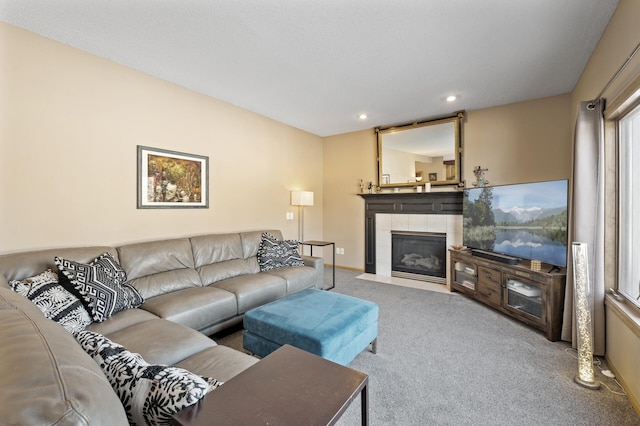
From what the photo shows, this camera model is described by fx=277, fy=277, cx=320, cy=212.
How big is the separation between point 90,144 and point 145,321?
1.80 meters

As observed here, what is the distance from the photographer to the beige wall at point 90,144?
7.26ft

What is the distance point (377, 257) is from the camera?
198 inches

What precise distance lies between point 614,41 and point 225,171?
397cm

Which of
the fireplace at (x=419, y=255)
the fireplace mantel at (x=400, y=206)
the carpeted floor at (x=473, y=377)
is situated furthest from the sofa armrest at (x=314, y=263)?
the fireplace at (x=419, y=255)

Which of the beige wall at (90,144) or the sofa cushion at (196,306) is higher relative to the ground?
the beige wall at (90,144)

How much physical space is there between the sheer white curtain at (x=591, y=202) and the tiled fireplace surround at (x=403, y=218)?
1.87 metres

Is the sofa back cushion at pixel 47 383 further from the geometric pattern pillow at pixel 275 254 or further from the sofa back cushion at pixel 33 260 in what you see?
the geometric pattern pillow at pixel 275 254

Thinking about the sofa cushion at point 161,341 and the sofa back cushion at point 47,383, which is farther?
the sofa cushion at point 161,341

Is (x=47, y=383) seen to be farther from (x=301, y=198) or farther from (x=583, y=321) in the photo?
(x=301, y=198)

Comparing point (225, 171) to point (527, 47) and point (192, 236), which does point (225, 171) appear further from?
point (527, 47)

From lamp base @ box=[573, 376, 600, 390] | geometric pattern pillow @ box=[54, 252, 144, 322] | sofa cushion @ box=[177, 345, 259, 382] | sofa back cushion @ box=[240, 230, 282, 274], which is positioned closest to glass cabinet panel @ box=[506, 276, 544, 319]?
lamp base @ box=[573, 376, 600, 390]

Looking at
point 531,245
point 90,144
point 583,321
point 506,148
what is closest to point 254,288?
point 90,144

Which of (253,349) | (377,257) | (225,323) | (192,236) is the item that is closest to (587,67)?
(377,257)

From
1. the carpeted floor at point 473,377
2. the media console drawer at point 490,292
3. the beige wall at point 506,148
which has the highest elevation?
the beige wall at point 506,148
